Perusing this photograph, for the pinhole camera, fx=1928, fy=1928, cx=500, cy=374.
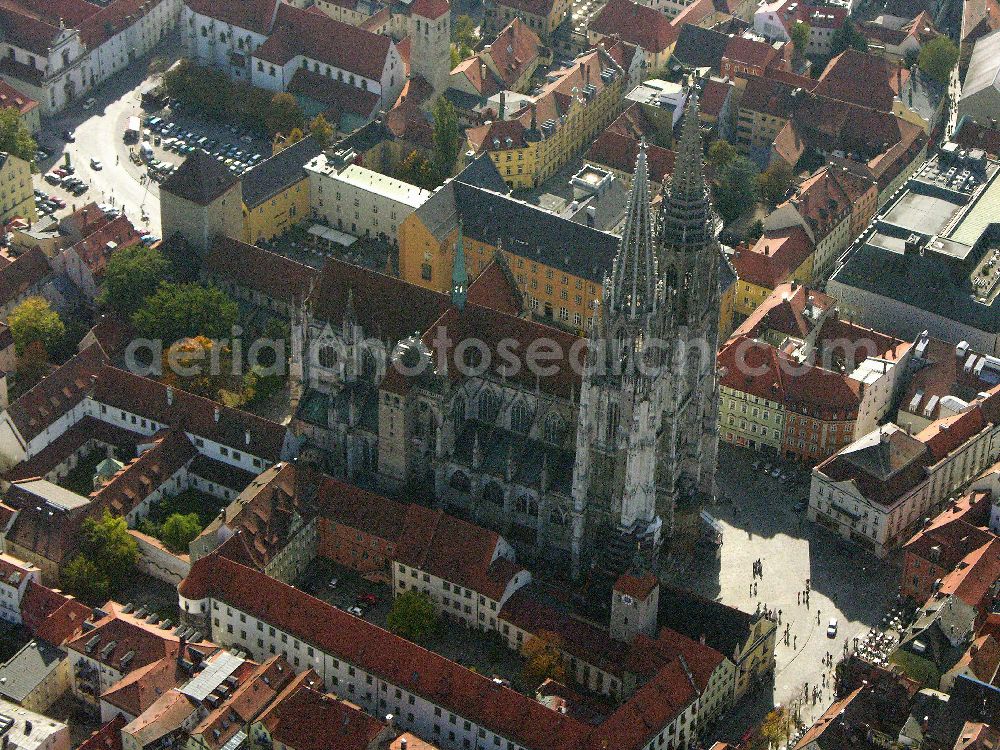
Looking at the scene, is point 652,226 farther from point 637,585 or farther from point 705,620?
point 705,620

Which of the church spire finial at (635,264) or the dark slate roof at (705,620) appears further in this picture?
the dark slate roof at (705,620)

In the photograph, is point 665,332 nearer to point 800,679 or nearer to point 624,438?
point 624,438

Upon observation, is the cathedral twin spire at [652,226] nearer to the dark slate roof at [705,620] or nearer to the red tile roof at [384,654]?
the dark slate roof at [705,620]

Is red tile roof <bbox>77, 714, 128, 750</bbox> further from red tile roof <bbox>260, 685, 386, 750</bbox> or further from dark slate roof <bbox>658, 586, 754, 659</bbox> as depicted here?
dark slate roof <bbox>658, 586, 754, 659</bbox>

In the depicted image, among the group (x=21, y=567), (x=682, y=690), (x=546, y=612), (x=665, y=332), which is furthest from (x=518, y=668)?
(x=21, y=567)

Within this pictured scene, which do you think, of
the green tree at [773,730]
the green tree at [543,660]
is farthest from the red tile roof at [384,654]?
the green tree at [773,730]

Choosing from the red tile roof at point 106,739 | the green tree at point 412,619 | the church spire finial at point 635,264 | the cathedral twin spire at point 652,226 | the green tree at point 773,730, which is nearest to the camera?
the red tile roof at point 106,739

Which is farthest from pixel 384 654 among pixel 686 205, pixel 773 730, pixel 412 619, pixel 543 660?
pixel 686 205
